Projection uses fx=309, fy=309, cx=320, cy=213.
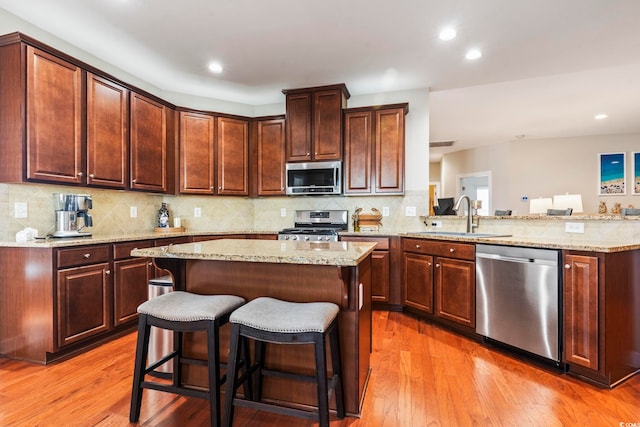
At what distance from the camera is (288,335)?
4.23 ft

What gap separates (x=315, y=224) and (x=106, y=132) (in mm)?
2440

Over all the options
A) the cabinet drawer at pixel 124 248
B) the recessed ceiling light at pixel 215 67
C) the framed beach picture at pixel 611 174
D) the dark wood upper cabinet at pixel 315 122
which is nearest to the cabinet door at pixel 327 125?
the dark wood upper cabinet at pixel 315 122

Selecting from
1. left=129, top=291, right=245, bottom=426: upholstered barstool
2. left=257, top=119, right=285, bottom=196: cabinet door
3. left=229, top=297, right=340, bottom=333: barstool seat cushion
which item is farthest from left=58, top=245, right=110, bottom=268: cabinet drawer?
left=257, top=119, right=285, bottom=196: cabinet door

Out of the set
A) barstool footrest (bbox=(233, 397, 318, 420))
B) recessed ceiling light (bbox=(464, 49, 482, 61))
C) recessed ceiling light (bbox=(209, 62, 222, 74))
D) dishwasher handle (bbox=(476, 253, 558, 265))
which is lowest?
barstool footrest (bbox=(233, 397, 318, 420))

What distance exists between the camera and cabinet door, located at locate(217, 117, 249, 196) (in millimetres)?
3942

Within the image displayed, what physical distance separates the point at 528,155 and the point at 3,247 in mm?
8088

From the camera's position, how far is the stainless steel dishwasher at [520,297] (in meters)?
2.12

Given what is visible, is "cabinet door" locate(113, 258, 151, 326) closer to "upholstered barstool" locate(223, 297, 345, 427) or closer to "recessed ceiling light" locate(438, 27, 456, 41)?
"upholstered barstool" locate(223, 297, 345, 427)

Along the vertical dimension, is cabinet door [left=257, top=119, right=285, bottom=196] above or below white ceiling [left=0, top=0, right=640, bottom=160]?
below

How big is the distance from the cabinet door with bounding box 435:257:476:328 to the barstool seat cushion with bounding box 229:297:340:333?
1651 millimetres

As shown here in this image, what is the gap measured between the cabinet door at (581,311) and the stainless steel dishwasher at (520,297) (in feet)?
0.20

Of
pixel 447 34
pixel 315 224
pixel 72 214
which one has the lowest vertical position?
pixel 315 224

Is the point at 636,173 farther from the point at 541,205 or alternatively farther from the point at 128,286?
the point at 128,286

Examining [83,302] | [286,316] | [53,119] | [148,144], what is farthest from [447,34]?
[83,302]
